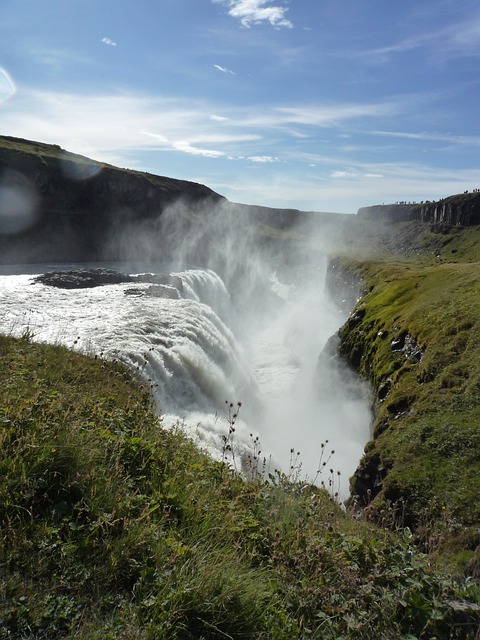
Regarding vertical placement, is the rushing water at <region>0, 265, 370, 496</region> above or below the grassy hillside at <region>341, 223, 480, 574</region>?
below

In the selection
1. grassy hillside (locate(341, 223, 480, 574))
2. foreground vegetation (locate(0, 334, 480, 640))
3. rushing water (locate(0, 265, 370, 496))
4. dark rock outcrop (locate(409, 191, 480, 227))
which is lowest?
rushing water (locate(0, 265, 370, 496))

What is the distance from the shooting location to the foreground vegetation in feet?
11.5

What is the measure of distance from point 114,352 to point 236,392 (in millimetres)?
12129

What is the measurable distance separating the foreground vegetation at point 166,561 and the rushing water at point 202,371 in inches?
277

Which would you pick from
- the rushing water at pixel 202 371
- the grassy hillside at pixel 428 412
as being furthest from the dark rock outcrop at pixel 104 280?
the grassy hillside at pixel 428 412

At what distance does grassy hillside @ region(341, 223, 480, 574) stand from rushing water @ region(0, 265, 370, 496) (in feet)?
10.5

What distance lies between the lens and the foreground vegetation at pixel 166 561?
3512 millimetres

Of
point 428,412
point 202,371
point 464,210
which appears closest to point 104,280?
point 202,371

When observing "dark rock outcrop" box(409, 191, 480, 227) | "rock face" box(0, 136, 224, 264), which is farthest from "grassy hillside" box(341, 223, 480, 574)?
"dark rock outcrop" box(409, 191, 480, 227)

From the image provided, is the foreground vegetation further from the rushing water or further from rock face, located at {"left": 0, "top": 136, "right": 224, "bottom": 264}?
rock face, located at {"left": 0, "top": 136, "right": 224, "bottom": 264}

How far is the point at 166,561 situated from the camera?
4090 millimetres

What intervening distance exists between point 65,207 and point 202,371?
88033mm

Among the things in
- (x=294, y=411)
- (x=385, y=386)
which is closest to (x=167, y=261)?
(x=294, y=411)

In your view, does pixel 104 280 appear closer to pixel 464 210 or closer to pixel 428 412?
pixel 428 412
